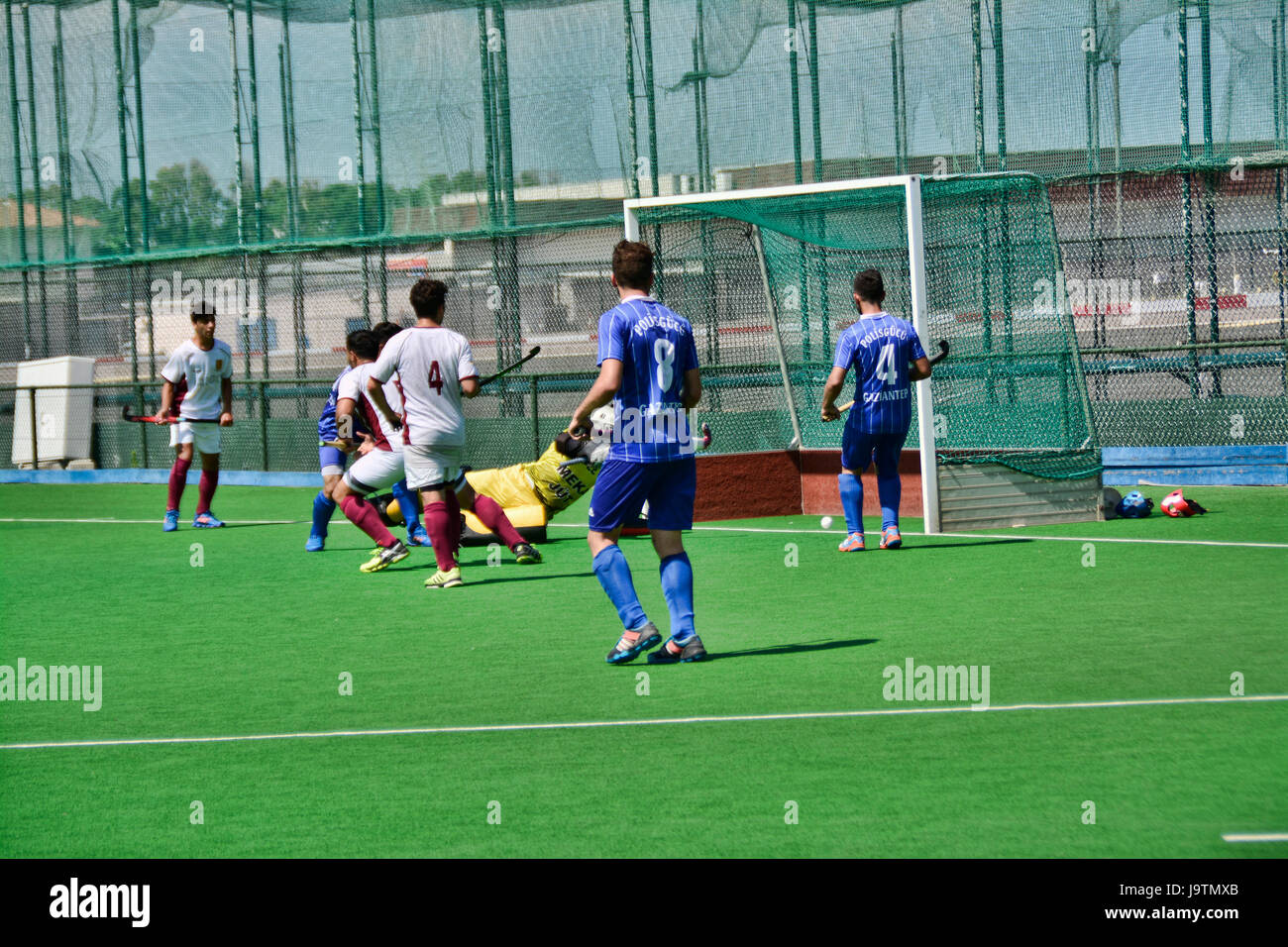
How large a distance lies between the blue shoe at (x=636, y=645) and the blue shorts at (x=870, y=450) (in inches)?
180

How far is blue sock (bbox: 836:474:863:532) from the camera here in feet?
38.8

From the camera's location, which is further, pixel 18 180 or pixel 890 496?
pixel 18 180

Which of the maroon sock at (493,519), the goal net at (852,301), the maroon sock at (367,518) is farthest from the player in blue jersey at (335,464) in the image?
the goal net at (852,301)

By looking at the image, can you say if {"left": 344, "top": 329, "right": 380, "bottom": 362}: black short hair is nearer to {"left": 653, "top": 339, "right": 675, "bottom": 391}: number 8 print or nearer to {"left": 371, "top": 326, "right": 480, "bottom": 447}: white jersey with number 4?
{"left": 371, "top": 326, "right": 480, "bottom": 447}: white jersey with number 4

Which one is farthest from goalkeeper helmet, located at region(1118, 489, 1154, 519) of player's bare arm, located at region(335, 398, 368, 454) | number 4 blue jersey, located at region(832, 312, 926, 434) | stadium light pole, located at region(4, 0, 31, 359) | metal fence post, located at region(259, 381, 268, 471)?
stadium light pole, located at region(4, 0, 31, 359)

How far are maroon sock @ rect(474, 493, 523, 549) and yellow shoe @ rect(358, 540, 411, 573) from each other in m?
0.60

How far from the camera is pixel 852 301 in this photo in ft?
51.9

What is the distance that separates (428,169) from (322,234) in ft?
6.39

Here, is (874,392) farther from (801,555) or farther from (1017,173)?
(1017,173)

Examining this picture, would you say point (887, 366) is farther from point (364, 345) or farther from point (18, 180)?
point (18, 180)

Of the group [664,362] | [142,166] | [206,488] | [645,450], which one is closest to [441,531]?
[645,450]

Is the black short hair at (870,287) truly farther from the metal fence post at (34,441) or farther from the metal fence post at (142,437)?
the metal fence post at (34,441)

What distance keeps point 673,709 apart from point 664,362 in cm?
172

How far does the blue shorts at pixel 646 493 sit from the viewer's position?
24.5ft
